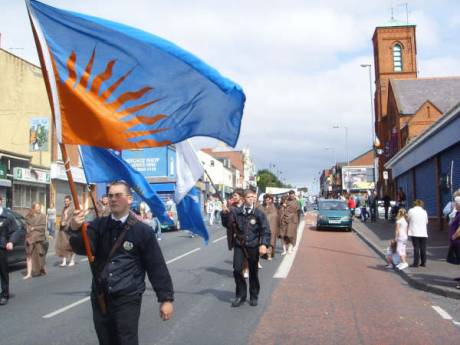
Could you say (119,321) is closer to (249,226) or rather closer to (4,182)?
(249,226)

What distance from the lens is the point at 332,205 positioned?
29.2 meters

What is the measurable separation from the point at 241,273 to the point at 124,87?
406 centimetres

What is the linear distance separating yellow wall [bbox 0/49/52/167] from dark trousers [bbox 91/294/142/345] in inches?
961

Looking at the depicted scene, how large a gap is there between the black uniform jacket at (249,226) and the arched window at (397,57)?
59.1 meters

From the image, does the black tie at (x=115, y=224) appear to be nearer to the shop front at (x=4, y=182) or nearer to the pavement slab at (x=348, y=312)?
the pavement slab at (x=348, y=312)

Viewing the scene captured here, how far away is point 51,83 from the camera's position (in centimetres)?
507

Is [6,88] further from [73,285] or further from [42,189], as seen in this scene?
[73,285]

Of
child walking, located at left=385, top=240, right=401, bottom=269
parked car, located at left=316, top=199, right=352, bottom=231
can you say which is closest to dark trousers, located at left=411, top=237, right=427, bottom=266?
child walking, located at left=385, top=240, right=401, bottom=269

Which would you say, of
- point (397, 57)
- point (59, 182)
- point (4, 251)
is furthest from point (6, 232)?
point (397, 57)

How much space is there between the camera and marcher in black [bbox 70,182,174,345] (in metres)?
4.08

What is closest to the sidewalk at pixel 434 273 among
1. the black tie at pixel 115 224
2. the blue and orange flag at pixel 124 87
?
the blue and orange flag at pixel 124 87

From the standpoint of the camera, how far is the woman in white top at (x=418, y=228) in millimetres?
12422

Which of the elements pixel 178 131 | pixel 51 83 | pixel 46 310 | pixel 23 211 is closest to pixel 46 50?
pixel 51 83

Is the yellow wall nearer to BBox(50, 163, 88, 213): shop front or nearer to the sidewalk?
BBox(50, 163, 88, 213): shop front
